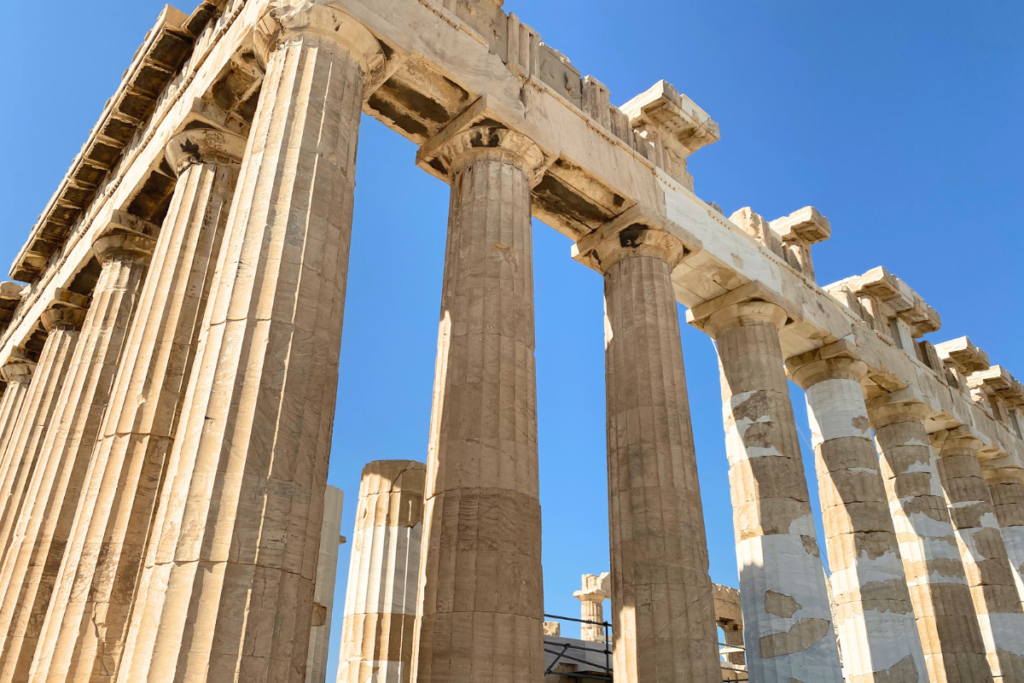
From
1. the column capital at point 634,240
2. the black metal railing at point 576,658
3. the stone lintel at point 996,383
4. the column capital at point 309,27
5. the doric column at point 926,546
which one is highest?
the stone lintel at point 996,383

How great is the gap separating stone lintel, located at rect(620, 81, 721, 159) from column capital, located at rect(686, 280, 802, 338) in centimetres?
389

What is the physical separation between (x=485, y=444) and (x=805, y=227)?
16356mm

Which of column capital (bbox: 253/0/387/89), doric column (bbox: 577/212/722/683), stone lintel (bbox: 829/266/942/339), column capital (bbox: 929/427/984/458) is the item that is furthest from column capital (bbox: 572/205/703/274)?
column capital (bbox: 929/427/984/458)

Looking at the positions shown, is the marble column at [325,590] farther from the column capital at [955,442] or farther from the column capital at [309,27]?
the column capital at [955,442]

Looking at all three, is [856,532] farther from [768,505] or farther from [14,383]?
[14,383]

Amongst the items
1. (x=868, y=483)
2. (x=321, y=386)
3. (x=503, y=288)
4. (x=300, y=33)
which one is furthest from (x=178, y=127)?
(x=868, y=483)

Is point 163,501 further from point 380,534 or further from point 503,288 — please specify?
point 380,534

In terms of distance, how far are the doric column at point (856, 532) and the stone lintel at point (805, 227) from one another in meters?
3.51

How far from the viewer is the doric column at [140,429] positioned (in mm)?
10734

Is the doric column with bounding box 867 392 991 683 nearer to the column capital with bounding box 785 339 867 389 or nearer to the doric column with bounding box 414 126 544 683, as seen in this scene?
the column capital with bounding box 785 339 867 389

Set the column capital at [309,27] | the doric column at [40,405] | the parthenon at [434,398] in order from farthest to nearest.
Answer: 1. the doric column at [40,405]
2. the column capital at [309,27]
3. the parthenon at [434,398]

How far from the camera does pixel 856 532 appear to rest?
67.1ft

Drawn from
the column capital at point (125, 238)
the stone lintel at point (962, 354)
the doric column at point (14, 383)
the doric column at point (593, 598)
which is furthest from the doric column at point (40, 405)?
the stone lintel at point (962, 354)

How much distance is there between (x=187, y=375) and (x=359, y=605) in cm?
578
